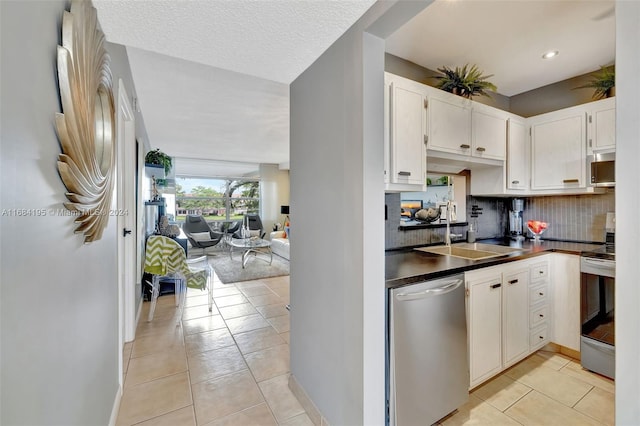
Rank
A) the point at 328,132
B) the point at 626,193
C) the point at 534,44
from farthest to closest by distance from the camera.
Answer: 1. the point at 534,44
2. the point at 328,132
3. the point at 626,193

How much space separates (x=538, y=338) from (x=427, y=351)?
1501 millimetres

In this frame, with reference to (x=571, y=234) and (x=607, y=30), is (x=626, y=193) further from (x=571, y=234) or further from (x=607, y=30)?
(x=571, y=234)

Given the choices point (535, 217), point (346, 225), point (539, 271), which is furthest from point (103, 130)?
point (535, 217)

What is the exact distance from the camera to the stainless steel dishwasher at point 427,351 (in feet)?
4.69

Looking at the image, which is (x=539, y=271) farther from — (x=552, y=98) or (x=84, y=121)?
(x=84, y=121)

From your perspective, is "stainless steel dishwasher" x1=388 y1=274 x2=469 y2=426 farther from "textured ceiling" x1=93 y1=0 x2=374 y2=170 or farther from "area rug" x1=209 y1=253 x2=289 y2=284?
"area rug" x1=209 y1=253 x2=289 y2=284

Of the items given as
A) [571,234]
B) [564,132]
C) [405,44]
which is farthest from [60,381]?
[571,234]

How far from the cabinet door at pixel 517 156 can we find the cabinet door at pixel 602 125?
0.47 meters

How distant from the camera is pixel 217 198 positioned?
8.26 metres

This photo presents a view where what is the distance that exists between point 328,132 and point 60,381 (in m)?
1.44

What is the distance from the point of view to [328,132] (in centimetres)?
155

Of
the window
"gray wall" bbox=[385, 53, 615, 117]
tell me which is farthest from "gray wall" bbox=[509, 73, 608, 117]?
the window

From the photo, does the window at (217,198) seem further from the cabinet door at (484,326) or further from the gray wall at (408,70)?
the cabinet door at (484,326)

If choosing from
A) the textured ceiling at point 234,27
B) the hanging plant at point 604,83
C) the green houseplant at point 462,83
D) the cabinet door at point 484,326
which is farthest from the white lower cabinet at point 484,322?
the hanging plant at point 604,83
